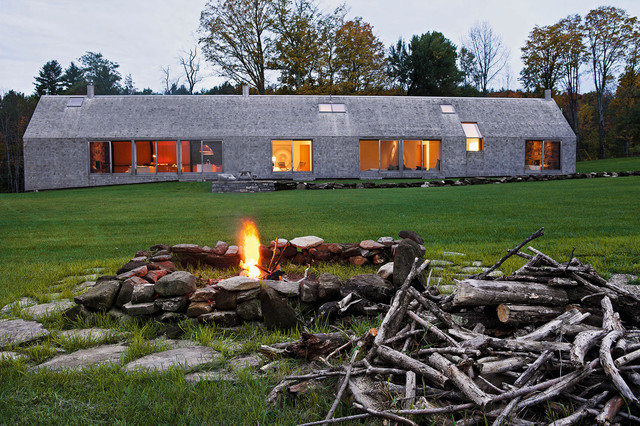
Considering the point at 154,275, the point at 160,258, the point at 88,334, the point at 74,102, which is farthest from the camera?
the point at 74,102

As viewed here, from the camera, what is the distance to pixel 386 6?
127ft

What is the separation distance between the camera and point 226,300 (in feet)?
11.3

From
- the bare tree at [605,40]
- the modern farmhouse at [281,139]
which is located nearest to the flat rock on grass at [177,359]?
the modern farmhouse at [281,139]

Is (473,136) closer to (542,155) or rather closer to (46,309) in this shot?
(542,155)

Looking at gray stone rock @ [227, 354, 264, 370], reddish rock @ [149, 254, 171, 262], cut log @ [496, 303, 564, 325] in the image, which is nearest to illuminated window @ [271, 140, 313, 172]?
reddish rock @ [149, 254, 171, 262]

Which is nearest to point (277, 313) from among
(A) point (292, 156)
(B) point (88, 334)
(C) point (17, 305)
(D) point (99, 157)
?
(B) point (88, 334)

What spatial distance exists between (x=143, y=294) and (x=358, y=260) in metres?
2.39

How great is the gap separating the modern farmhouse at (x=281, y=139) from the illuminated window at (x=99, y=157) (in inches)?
2.3

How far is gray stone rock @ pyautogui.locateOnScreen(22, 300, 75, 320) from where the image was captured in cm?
359

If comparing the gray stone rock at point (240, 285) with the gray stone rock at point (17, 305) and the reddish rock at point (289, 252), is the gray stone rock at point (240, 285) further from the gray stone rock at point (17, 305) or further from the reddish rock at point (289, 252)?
the gray stone rock at point (17, 305)

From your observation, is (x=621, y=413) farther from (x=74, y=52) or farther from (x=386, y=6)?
(x=74, y=52)

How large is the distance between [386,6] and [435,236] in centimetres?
3691

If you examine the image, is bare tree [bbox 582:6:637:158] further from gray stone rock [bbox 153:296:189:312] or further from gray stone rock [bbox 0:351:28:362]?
gray stone rock [bbox 0:351:28:362]

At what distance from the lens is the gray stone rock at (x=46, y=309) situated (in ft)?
11.8
